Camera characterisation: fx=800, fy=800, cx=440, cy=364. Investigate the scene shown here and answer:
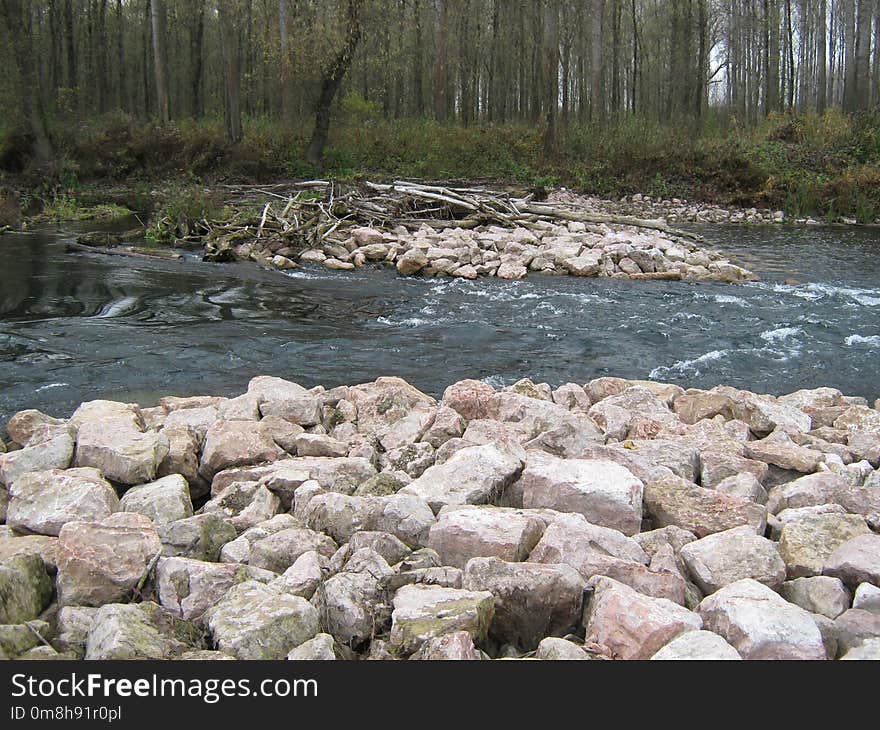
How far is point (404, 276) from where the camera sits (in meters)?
13.1

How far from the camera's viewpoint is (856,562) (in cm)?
320

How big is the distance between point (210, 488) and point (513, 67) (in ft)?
126

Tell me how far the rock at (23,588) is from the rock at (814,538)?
10.1 feet

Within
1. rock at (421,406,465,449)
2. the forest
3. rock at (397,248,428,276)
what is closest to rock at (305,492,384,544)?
rock at (421,406,465,449)

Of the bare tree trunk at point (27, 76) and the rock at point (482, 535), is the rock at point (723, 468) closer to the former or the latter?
the rock at point (482, 535)

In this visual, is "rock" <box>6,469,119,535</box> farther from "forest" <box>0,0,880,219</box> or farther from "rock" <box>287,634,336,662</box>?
"forest" <box>0,0,880,219</box>

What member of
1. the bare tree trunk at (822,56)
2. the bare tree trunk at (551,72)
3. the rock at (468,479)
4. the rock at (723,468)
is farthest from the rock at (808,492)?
the bare tree trunk at (822,56)

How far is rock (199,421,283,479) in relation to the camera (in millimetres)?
4594

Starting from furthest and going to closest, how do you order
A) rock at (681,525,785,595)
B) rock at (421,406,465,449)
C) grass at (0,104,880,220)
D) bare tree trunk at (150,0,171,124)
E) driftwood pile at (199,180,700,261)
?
bare tree trunk at (150,0,171,124)
grass at (0,104,880,220)
driftwood pile at (199,180,700,261)
rock at (421,406,465,449)
rock at (681,525,785,595)

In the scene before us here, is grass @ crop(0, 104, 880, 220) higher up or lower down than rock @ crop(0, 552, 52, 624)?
higher up

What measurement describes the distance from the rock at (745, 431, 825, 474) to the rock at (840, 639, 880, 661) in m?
2.00

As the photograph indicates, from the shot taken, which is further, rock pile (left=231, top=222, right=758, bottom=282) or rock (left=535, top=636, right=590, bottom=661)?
rock pile (left=231, top=222, right=758, bottom=282)

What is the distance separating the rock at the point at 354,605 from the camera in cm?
289

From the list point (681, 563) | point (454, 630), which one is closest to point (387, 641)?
point (454, 630)
